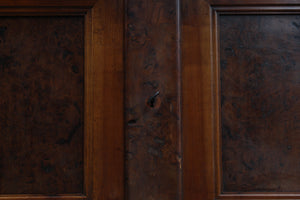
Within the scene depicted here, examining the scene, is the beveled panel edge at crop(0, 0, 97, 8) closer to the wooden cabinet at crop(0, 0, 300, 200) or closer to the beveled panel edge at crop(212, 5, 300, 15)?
the wooden cabinet at crop(0, 0, 300, 200)

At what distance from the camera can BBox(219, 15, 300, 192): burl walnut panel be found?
0.57 meters

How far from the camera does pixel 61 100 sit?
1.90 ft

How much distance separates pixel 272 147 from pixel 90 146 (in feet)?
1.40

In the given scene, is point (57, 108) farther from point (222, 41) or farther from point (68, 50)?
point (222, 41)

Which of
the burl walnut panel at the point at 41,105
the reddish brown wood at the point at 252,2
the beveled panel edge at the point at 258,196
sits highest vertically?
the reddish brown wood at the point at 252,2

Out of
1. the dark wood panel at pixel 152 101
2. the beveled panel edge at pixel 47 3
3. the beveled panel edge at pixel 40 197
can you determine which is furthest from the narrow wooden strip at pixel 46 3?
the beveled panel edge at pixel 40 197

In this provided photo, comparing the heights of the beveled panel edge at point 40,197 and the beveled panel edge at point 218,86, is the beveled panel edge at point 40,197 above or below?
below

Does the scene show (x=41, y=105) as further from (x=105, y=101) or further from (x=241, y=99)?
(x=241, y=99)

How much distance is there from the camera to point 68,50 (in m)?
0.58

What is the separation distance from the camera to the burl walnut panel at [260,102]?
0.57 metres

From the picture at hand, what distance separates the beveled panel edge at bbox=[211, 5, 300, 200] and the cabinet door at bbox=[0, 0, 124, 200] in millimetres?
222

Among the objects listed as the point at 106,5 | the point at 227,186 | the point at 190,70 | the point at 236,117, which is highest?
the point at 106,5

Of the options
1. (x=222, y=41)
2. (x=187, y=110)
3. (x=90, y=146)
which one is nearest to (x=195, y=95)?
(x=187, y=110)

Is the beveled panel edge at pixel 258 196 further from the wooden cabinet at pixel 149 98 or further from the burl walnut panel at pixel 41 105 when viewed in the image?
the burl walnut panel at pixel 41 105
